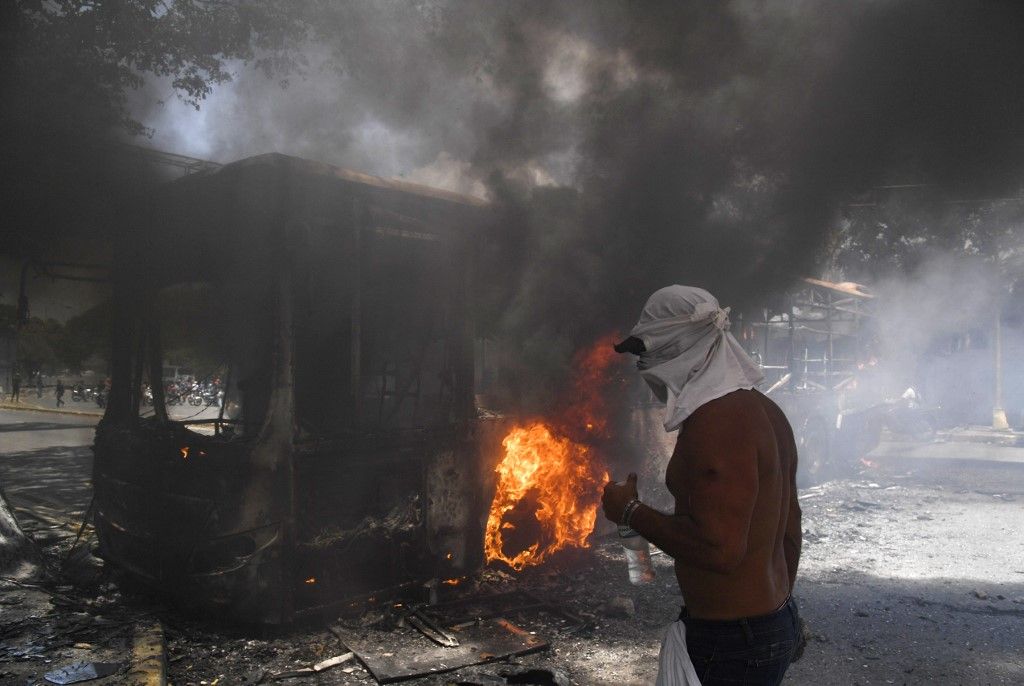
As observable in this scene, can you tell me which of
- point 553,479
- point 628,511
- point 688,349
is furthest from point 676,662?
point 553,479

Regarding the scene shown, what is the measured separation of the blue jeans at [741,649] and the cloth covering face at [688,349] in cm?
61

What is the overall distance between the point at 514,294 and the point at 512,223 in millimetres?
739

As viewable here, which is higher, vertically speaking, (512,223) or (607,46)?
(607,46)

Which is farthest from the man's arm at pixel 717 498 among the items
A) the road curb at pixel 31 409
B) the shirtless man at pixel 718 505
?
the road curb at pixel 31 409

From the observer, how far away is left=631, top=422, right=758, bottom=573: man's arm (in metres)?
1.86

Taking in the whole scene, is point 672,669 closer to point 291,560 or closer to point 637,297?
point 291,560

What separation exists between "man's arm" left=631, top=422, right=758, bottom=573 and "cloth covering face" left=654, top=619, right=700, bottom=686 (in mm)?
365

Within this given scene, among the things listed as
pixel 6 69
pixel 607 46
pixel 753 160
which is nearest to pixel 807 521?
pixel 753 160

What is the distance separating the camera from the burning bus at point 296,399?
4844mm

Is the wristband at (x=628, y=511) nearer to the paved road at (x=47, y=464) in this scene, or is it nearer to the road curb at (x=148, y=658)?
the road curb at (x=148, y=658)

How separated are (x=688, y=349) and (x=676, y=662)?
3.15ft

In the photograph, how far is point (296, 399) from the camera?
4.94m

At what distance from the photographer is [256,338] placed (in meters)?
5.22

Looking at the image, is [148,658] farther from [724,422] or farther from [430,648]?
[724,422]
